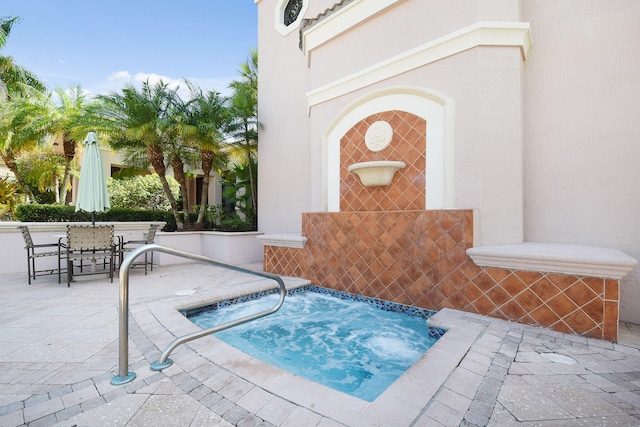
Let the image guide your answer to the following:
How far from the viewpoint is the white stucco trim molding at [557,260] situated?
285cm

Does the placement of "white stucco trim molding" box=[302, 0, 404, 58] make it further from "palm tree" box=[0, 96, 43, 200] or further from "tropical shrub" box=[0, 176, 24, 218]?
"tropical shrub" box=[0, 176, 24, 218]

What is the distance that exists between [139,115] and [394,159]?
783 centimetres

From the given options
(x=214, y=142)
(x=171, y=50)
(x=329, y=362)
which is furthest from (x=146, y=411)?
(x=171, y=50)

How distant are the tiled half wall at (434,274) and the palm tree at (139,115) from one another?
6.10 metres

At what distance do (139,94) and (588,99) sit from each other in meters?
10.6

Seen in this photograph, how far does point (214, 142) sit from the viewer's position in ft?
29.6

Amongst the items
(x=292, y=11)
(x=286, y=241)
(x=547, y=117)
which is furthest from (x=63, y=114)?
(x=547, y=117)

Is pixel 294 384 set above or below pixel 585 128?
below

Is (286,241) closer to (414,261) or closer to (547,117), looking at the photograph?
(414,261)

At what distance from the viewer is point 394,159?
4.79 m

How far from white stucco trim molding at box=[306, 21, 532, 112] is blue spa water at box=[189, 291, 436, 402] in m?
3.87

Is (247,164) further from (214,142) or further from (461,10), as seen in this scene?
(461,10)

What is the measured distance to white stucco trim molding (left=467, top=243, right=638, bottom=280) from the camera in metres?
2.85

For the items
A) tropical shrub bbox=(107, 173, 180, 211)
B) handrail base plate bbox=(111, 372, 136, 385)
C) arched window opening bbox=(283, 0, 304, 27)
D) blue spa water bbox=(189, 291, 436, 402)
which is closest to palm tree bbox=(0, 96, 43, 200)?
tropical shrub bbox=(107, 173, 180, 211)
